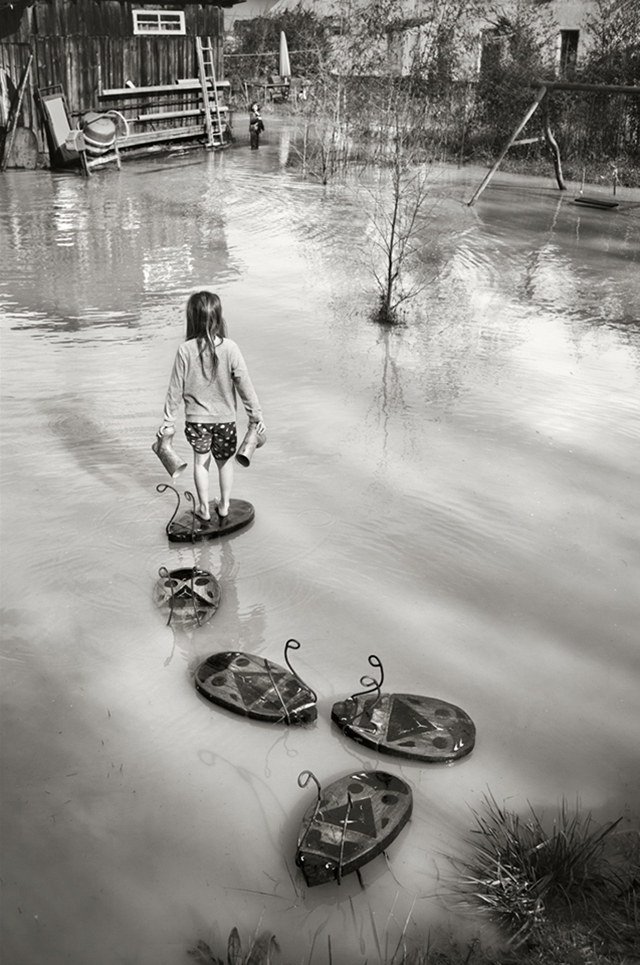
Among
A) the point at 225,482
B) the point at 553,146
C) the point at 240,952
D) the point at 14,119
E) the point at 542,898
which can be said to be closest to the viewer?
the point at 240,952

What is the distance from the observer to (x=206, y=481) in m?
Result: 5.45

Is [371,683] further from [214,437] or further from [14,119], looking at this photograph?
[14,119]

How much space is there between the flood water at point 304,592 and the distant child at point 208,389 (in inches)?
21.9

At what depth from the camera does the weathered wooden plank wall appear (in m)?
17.8

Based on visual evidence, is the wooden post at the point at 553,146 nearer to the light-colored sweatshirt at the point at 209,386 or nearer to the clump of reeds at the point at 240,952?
the light-colored sweatshirt at the point at 209,386

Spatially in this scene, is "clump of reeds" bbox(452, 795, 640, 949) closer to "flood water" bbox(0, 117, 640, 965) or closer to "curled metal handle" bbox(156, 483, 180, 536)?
"flood water" bbox(0, 117, 640, 965)

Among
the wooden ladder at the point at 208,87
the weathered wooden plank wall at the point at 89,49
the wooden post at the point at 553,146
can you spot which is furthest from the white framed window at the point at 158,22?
the wooden post at the point at 553,146

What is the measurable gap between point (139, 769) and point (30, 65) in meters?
17.9

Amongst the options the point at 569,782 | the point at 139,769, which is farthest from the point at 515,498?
the point at 139,769

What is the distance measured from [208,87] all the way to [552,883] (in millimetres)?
22634

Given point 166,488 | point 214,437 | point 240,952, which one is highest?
point 214,437

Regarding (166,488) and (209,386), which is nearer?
(209,386)

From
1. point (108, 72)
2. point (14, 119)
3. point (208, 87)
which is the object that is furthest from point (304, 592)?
point (208, 87)

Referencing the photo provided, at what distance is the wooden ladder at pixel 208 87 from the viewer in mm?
21484
